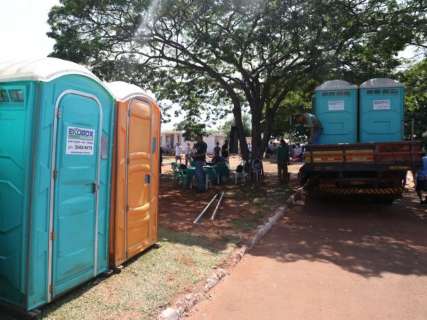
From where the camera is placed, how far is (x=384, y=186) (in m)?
9.42

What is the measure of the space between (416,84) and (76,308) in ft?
45.5

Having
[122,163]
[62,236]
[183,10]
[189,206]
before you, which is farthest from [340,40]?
[62,236]

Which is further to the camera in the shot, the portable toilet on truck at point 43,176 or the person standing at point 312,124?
the person standing at point 312,124

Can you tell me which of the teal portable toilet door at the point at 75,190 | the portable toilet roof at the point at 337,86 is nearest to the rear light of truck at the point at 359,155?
the portable toilet roof at the point at 337,86

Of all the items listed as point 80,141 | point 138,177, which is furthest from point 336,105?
point 80,141

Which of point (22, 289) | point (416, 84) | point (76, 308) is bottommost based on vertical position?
point (76, 308)

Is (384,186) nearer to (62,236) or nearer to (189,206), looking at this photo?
Answer: (189,206)

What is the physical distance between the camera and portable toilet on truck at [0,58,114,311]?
340cm

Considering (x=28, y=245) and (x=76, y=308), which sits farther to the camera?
(x=76, y=308)

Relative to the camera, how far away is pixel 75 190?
3.98m

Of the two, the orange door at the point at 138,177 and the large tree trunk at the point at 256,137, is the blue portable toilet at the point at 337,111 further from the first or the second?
the orange door at the point at 138,177

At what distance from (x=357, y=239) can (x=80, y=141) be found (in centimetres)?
536

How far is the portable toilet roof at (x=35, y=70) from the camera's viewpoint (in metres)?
3.41

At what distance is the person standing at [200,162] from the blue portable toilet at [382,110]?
4.81 meters
